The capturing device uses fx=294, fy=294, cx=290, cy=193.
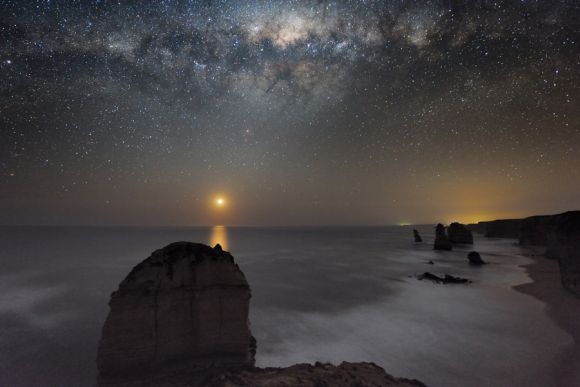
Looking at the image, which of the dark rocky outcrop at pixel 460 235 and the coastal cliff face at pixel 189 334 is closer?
the coastal cliff face at pixel 189 334

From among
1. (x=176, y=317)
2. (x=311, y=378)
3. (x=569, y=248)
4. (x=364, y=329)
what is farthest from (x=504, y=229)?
(x=176, y=317)

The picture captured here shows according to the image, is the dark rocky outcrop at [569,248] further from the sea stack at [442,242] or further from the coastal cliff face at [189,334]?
the sea stack at [442,242]

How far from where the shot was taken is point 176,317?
1062cm

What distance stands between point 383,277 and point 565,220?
21822 millimetres

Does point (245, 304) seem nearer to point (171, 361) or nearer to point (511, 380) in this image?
point (171, 361)

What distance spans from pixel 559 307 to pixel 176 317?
1037 inches

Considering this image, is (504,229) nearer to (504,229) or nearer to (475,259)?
(504,229)

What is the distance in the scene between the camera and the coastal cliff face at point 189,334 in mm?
9653

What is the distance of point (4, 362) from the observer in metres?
15.6

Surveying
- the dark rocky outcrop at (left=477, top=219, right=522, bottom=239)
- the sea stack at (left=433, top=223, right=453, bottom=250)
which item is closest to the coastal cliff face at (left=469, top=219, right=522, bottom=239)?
the dark rocky outcrop at (left=477, top=219, right=522, bottom=239)

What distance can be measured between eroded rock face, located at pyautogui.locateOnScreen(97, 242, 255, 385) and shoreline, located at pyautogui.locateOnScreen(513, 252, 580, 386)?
Result: 1280 cm

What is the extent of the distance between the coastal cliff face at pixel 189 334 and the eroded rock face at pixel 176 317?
30mm

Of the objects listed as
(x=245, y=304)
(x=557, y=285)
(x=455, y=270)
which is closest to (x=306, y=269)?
(x=455, y=270)

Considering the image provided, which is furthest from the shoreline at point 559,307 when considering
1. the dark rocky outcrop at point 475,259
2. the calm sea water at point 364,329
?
the dark rocky outcrop at point 475,259
